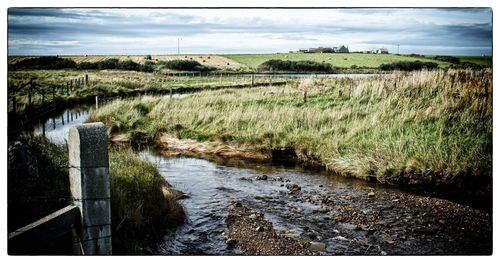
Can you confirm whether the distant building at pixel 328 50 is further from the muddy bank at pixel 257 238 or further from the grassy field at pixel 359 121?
the muddy bank at pixel 257 238

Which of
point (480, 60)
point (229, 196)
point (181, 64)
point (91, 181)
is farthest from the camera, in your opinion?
point (181, 64)

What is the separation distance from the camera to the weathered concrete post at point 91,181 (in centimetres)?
440

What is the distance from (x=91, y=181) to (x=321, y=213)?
4.40 metres

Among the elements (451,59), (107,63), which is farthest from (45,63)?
(451,59)

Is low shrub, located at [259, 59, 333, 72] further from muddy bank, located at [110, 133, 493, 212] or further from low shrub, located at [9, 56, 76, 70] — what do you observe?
low shrub, located at [9, 56, 76, 70]

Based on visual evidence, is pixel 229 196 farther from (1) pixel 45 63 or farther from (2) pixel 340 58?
(1) pixel 45 63

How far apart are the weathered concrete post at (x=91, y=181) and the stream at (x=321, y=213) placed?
64.5 inches

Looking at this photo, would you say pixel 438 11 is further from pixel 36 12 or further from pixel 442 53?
pixel 36 12

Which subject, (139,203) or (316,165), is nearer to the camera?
(139,203)

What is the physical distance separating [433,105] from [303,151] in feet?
11.2

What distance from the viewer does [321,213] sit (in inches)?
303

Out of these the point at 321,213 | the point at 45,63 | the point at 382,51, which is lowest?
the point at 321,213

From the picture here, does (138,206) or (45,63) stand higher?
(45,63)

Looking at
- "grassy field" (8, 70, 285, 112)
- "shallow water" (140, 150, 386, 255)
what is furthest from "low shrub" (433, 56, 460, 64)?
"grassy field" (8, 70, 285, 112)
